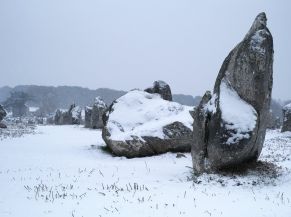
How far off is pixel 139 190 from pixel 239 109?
423 centimetres

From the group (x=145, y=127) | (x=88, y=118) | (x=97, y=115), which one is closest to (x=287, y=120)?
(x=145, y=127)

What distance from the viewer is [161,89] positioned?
2450 cm

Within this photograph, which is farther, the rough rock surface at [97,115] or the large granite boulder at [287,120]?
the rough rock surface at [97,115]

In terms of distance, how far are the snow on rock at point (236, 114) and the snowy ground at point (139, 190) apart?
4.13ft

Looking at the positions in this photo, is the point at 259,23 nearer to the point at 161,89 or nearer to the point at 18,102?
the point at 161,89

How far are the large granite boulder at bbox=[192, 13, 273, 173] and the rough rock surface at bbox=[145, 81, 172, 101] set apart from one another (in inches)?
491

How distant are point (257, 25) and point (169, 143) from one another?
771cm

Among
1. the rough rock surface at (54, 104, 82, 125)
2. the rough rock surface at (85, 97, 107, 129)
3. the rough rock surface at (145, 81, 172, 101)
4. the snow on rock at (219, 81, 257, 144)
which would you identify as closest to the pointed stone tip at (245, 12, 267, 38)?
the snow on rock at (219, 81, 257, 144)

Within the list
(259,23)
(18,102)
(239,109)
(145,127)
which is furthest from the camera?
(18,102)

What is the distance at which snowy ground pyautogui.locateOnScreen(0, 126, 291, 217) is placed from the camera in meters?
7.79

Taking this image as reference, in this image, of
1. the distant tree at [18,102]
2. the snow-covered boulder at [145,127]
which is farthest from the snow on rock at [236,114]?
the distant tree at [18,102]

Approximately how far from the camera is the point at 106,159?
1730cm

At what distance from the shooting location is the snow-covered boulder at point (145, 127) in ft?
57.5

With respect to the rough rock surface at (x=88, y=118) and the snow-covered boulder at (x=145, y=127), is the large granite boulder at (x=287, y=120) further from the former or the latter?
the rough rock surface at (x=88, y=118)
